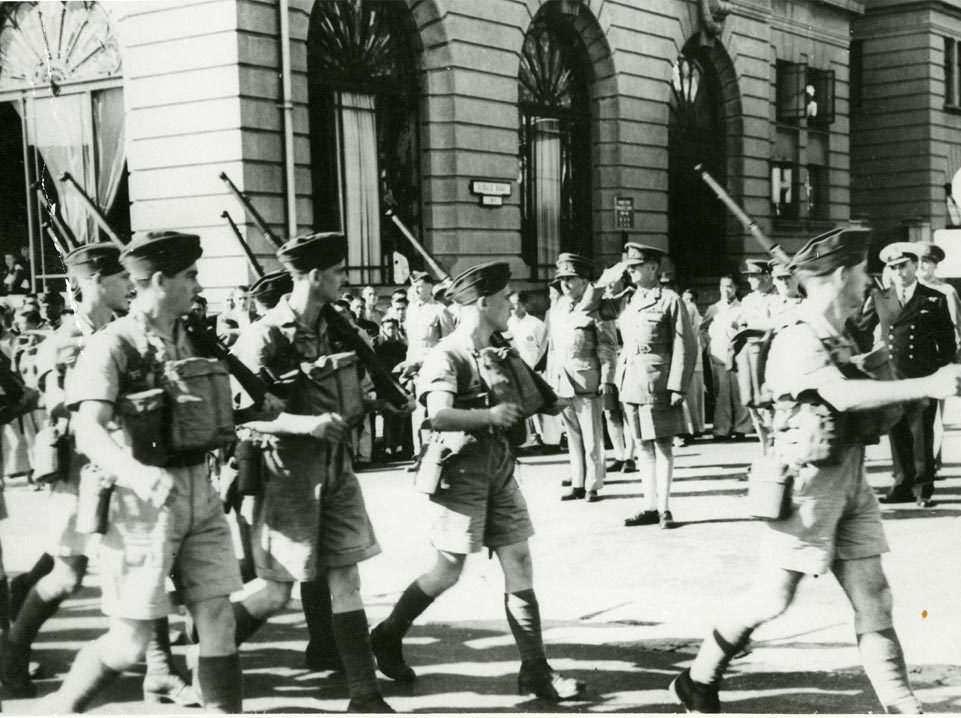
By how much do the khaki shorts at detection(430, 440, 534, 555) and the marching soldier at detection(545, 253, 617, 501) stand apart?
482 centimetres

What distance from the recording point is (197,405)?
4.42 m

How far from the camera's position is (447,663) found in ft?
19.2

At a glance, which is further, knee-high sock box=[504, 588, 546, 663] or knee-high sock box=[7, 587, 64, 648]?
knee-high sock box=[7, 587, 64, 648]

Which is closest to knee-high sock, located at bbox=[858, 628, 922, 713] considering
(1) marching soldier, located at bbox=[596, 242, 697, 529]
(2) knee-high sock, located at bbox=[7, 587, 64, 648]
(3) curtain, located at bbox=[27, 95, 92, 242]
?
(2) knee-high sock, located at bbox=[7, 587, 64, 648]

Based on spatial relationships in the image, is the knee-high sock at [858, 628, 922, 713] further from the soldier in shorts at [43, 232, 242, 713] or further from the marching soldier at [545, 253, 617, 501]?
the marching soldier at [545, 253, 617, 501]

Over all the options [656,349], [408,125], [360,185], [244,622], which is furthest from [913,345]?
[408,125]

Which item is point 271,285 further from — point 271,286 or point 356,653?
point 356,653

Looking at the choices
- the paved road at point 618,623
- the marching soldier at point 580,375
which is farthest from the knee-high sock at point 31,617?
the marching soldier at point 580,375

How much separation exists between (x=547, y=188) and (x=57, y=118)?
26.6 feet

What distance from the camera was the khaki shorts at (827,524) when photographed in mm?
4551

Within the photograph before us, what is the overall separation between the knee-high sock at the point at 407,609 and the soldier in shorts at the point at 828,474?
1.45 m

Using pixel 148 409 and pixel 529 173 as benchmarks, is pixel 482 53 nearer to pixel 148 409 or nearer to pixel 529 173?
pixel 529 173

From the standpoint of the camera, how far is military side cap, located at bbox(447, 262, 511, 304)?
5520 mm

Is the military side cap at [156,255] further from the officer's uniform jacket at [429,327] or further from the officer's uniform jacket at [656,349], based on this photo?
the officer's uniform jacket at [429,327]
